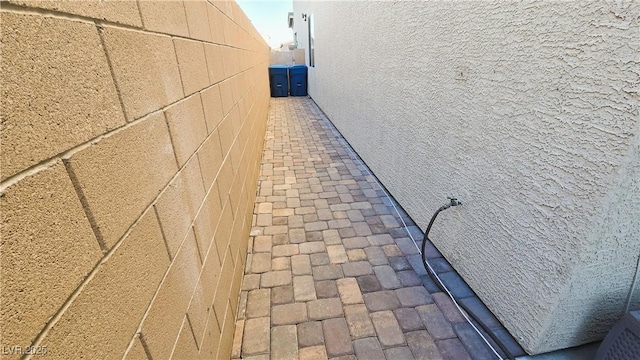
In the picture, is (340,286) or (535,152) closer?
(535,152)

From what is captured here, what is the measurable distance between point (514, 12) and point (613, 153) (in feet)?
2.97

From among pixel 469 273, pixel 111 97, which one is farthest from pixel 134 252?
pixel 469 273

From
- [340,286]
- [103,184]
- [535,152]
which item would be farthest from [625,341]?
[103,184]

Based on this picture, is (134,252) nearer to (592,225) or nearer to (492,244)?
(592,225)

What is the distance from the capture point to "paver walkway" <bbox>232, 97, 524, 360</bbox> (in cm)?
175

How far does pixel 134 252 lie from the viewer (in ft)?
2.48

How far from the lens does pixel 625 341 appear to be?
4.33 feet

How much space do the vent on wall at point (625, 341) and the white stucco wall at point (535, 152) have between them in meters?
0.15

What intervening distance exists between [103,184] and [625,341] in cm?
219

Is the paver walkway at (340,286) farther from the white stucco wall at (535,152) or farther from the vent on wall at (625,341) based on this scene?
the vent on wall at (625,341)

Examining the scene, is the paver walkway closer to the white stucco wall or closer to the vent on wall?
the white stucco wall

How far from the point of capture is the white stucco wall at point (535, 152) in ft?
3.89

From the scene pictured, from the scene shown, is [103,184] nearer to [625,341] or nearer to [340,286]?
[340,286]

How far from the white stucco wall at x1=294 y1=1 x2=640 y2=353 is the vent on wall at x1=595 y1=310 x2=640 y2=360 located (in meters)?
0.15
